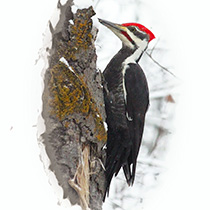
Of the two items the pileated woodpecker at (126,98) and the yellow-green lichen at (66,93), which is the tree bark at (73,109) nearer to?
the yellow-green lichen at (66,93)

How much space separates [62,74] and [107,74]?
1.59 feet

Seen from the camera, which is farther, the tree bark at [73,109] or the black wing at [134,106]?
the black wing at [134,106]

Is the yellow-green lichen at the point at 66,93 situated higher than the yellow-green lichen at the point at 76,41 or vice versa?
the yellow-green lichen at the point at 76,41

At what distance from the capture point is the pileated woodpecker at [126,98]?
1.90m

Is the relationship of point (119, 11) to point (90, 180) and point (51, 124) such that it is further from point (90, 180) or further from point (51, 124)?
point (90, 180)

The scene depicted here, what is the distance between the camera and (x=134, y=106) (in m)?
1.94

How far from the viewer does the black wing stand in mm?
1918

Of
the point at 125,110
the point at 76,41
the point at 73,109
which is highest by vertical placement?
the point at 76,41

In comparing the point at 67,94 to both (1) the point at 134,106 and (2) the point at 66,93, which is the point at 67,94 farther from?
(1) the point at 134,106

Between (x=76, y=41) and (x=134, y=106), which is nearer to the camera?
(x=76, y=41)

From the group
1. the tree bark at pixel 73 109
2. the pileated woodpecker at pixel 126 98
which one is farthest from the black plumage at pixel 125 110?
the tree bark at pixel 73 109

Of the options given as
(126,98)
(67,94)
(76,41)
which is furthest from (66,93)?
(126,98)

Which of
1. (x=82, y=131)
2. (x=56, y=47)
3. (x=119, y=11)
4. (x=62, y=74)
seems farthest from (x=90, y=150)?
(x=119, y=11)

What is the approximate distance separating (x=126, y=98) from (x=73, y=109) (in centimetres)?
48
